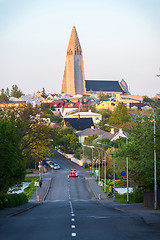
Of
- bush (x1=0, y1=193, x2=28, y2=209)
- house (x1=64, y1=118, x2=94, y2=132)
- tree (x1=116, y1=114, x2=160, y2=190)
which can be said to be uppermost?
house (x1=64, y1=118, x2=94, y2=132)

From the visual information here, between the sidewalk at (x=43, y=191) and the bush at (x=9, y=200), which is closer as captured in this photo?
the bush at (x=9, y=200)

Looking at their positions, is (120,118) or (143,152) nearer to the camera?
(143,152)

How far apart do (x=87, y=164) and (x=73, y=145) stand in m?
13.1

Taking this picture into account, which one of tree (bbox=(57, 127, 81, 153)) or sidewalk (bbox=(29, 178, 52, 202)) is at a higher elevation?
tree (bbox=(57, 127, 81, 153))

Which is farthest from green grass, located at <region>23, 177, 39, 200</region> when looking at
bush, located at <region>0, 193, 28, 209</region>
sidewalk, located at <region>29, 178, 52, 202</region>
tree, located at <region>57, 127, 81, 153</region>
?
tree, located at <region>57, 127, 81, 153</region>

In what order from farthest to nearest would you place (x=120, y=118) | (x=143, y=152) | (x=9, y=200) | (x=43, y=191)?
(x=120, y=118)
(x=43, y=191)
(x=9, y=200)
(x=143, y=152)

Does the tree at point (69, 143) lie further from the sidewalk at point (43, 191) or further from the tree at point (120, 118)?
the tree at point (120, 118)

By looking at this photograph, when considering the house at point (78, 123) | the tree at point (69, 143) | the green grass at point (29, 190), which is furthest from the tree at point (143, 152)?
the house at point (78, 123)

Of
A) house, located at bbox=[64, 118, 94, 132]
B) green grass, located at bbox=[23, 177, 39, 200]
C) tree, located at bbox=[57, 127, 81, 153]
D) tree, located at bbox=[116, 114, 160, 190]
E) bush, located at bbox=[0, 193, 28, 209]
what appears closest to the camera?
tree, located at bbox=[116, 114, 160, 190]

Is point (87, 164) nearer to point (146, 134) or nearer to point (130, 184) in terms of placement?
point (130, 184)

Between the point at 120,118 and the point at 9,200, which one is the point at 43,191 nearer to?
the point at 9,200

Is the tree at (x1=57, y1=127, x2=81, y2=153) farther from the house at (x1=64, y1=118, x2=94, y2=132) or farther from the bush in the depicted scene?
the bush

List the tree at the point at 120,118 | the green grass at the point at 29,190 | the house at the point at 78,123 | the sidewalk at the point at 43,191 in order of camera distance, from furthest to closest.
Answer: the tree at the point at 120,118 < the house at the point at 78,123 < the green grass at the point at 29,190 < the sidewalk at the point at 43,191

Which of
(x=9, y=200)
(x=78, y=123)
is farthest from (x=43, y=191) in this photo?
(x=78, y=123)
